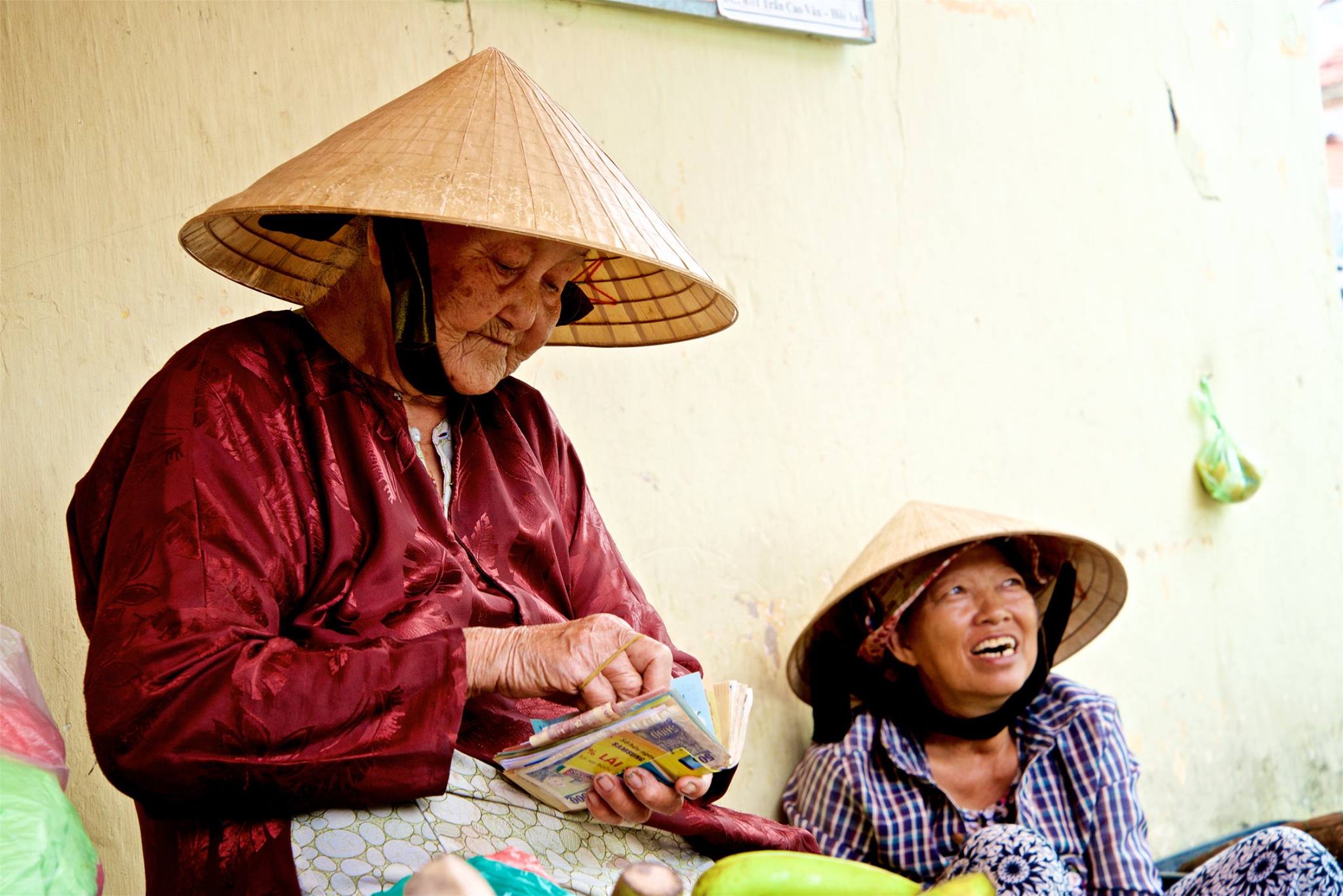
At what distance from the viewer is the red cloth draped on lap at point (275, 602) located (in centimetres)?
158

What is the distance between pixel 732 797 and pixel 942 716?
487 millimetres

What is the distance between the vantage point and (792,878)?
1508 millimetres

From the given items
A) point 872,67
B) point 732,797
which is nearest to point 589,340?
point 732,797

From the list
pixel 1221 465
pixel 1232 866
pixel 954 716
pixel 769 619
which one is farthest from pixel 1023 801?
pixel 1221 465

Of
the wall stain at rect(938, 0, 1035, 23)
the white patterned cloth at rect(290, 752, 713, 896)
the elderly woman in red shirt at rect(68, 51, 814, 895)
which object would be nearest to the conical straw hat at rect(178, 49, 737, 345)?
the elderly woman in red shirt at rect(68, 51, 814, 895)

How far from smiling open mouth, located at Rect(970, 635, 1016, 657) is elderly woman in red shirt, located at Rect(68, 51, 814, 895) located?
97 centimetres

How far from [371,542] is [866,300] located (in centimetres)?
187

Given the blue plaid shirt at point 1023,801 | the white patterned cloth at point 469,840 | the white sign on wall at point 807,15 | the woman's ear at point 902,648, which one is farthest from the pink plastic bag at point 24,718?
the white sign on wall at point 807,15

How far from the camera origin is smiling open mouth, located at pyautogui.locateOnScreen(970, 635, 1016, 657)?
9.77 ft

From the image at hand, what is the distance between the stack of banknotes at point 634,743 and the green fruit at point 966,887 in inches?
11.4

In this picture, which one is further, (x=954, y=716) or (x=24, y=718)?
(x=954, y=716)

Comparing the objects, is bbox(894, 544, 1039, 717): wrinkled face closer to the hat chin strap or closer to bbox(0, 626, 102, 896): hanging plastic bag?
the hat chin strap

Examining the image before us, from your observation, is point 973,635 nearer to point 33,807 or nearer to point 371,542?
point 371,542

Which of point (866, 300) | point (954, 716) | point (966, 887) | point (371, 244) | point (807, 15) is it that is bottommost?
point (954, 716)
